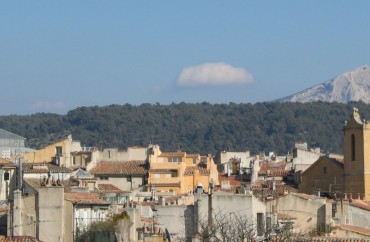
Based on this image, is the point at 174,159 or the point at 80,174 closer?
the point at 80,174

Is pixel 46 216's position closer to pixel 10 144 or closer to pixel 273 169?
pixel 273 169

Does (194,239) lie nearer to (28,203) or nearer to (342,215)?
(28,203)

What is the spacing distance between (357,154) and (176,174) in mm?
10278

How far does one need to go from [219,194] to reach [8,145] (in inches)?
2045

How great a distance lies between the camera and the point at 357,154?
A: 9269cm

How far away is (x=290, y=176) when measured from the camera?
96.6m

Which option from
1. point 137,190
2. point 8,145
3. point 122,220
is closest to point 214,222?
point 122,220

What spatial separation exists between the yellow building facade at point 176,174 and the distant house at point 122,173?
0.61 meters

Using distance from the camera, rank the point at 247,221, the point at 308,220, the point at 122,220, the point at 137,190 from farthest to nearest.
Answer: the point at 137,190, the point at 308,220, the point at 247,221, the point at 122,220

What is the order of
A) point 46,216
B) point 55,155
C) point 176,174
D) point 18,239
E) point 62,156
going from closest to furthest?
point 18,239
point 46,216
point 176,174
point 62,156
point 55,155

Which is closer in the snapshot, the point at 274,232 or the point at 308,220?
the point at 274,232

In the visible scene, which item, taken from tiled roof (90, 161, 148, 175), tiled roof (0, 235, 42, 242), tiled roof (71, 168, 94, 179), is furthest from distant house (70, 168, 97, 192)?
tiled roof (0, 235, 42, 242)

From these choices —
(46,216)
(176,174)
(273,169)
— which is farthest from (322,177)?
(46,216)

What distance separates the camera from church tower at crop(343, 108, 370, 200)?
91688 mm
